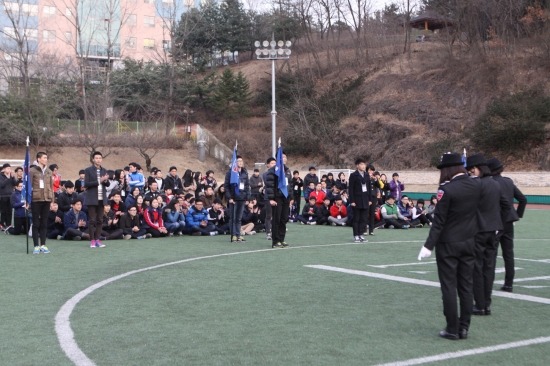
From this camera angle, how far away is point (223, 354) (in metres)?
6.23

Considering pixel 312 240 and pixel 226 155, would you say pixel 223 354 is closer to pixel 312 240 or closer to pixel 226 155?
pixel 312 240

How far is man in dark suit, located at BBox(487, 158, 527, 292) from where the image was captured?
29.1ft

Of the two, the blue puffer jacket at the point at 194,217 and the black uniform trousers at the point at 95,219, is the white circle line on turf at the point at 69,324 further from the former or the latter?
the blue puffer jacket at the point at 194,217

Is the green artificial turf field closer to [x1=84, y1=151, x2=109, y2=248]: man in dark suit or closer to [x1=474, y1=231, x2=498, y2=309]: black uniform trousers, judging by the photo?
[x1=474, y1=231, x2=498, y2=309]: black uniform trousers

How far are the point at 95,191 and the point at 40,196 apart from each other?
1299 millimetres

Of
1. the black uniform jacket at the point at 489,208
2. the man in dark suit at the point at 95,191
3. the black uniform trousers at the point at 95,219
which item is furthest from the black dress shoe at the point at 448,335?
the black uniform trousers at the point at 95,219

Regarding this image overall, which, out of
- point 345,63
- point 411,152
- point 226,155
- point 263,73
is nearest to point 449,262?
point 411,152

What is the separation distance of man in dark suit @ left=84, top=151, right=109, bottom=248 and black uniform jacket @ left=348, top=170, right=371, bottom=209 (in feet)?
19.4

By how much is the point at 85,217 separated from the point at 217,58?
218 ft

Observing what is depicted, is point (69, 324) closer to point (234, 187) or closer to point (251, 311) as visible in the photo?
point (251, 311)

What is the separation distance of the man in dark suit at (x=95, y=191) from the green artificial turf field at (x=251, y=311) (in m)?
1.20

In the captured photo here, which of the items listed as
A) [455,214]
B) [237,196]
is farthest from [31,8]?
[455,214]

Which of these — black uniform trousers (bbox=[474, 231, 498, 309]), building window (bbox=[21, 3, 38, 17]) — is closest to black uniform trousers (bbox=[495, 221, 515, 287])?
black uniform trousers (bbox=[474, 231, 498, 309])

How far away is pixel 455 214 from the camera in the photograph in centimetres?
692
